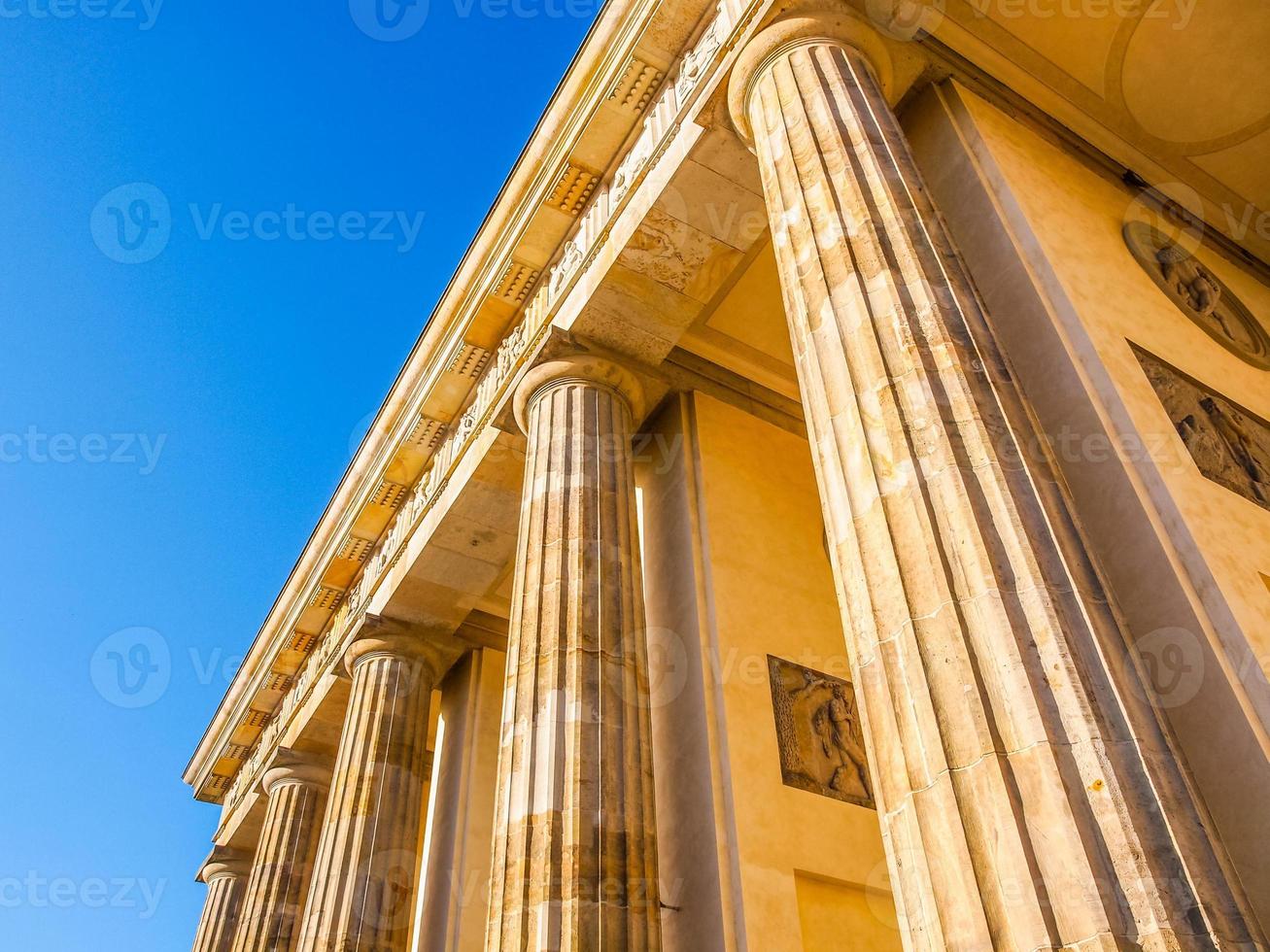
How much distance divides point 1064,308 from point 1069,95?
12.6 feet

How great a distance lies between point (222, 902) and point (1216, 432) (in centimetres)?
1742

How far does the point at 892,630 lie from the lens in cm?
436

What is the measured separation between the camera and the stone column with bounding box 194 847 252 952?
55.9 ft

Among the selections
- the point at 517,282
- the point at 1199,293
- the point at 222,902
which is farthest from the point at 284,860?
the point at 1199,293

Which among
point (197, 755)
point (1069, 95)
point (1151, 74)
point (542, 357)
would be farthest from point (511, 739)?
point (197, 755)

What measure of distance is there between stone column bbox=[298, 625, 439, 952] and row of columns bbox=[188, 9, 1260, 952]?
14.5ft

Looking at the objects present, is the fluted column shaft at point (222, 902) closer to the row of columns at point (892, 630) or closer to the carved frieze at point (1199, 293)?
the row of columns at point (892, 630)

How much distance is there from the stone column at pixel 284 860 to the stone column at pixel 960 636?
39.3 ft

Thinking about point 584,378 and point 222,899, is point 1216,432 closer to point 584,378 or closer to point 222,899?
point 584,378

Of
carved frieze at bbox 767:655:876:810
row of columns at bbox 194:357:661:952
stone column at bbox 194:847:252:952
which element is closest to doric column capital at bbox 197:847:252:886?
stone column at bbox 194:847:252:952

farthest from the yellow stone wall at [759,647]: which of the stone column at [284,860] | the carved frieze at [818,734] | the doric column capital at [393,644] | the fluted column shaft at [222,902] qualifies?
the fluted column shaft at [222,902]

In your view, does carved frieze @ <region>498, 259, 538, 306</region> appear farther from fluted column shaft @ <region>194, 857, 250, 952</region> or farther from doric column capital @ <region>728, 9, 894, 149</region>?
fluted column shaft @ <region>194, 857, 250, 952</region>

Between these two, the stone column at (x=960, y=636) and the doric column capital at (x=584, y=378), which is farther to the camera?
the doric column capital at (x=584, y=378)

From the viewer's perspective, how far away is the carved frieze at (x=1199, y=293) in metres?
8.53
